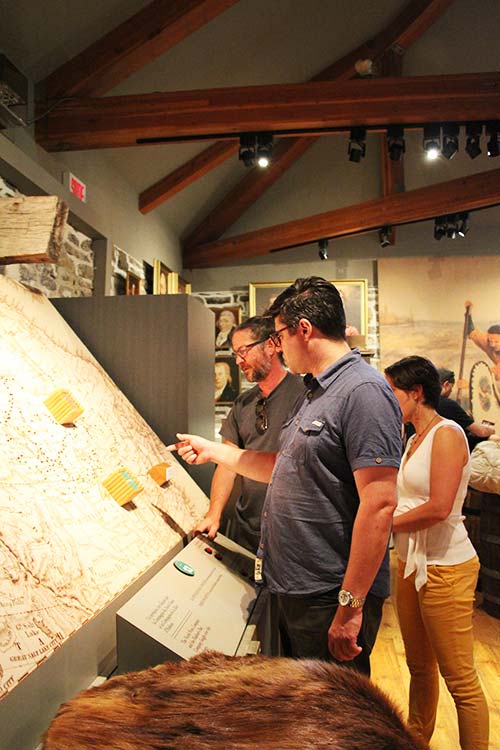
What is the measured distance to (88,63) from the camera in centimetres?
362

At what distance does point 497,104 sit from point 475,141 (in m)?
0.31

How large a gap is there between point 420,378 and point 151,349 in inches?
53.1

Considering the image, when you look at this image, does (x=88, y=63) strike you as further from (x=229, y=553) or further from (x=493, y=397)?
(x=493, y=397)

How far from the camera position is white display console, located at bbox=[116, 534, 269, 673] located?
1165mm

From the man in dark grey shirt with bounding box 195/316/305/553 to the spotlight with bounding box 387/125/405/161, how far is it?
2447mm

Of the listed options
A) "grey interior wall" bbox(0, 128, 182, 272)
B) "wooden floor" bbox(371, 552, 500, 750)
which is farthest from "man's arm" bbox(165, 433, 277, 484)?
"grey interior wall" bbox(0, 128, 182, 272)

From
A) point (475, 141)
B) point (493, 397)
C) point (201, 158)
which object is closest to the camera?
point (475, 141)

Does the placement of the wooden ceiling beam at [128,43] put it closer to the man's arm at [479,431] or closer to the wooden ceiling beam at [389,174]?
the wooden ceiling beam at [389,174]

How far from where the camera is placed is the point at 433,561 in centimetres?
195

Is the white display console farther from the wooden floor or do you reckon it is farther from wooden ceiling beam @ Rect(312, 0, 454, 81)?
wooden ceiling beam @ Rect(312, 0, 454, 81)

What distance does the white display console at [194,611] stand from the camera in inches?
45.9

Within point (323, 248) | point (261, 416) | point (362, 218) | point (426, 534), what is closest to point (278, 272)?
point (323, 248)

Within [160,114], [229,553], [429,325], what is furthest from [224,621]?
[429,325]

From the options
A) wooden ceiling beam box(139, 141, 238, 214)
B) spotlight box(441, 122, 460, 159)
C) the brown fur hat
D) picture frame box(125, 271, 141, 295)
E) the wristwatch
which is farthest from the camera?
wooden ceiling beam box(139, 141, 238, 214)
